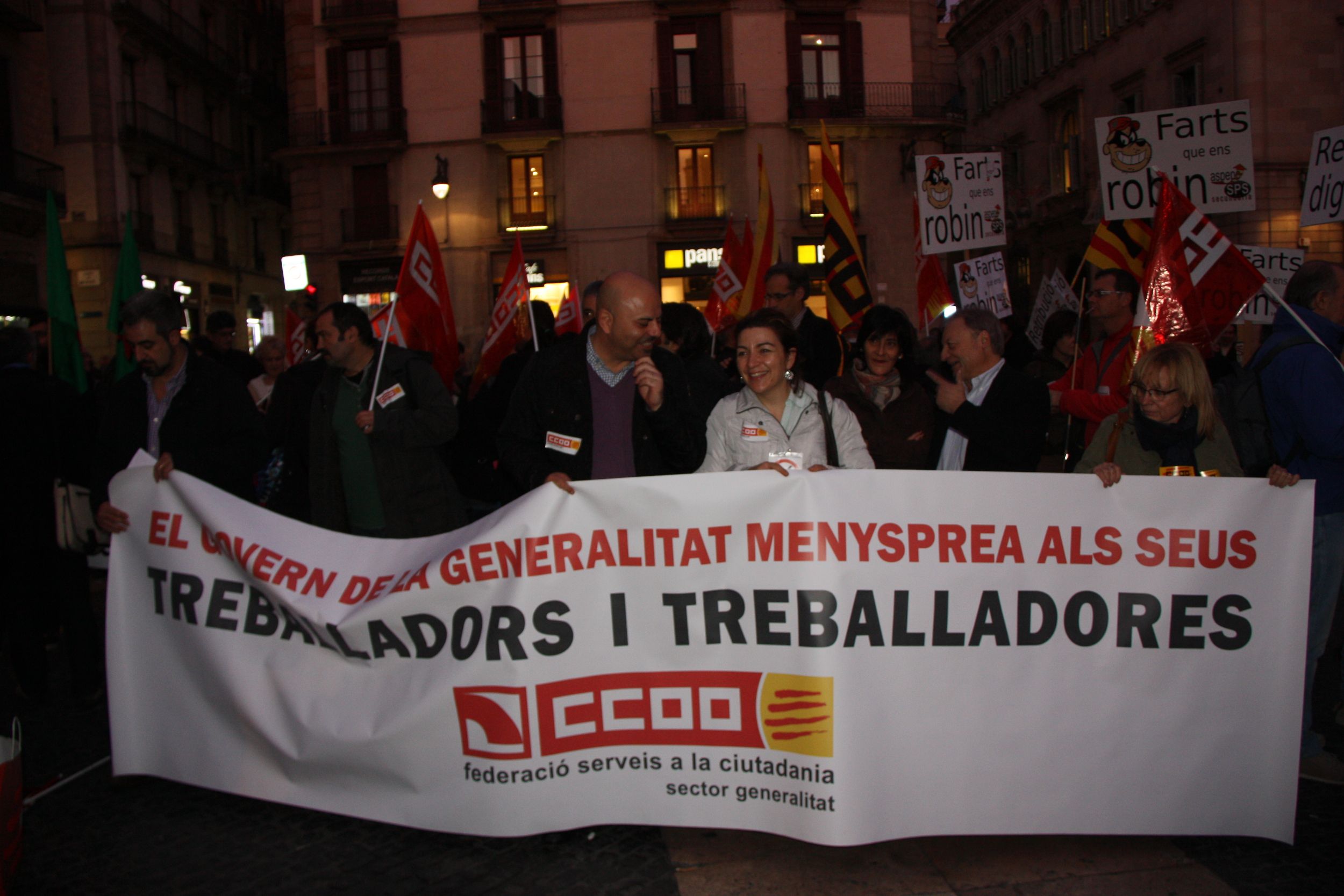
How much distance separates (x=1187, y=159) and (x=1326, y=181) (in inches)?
45.0

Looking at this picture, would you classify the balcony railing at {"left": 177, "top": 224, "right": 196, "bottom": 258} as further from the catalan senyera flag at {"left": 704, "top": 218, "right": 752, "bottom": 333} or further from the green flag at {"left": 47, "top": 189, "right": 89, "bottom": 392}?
the green flag at {"left": 47, "top": 189, "right": 89, "bottom": 392}

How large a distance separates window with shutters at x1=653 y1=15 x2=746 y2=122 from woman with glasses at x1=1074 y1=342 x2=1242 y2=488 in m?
24.9

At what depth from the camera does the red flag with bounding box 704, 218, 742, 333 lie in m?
11.5

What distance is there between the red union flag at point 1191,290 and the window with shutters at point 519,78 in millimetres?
24842

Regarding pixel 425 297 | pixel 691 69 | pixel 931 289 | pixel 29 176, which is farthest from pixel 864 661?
pixel 29 176

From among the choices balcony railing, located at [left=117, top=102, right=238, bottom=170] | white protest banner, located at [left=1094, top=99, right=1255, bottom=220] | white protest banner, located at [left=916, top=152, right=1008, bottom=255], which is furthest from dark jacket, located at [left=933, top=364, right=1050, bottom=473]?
balcony railing, located at [left=117, top=102, right=238, bottom=170]

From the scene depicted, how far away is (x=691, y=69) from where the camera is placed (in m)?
28.0

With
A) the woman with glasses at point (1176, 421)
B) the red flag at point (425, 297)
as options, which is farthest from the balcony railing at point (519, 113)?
the woman with glasses at point (1176, 421)

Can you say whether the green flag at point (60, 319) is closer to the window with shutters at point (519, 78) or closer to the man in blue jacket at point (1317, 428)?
the man in blue jacket at point (1317, 428)

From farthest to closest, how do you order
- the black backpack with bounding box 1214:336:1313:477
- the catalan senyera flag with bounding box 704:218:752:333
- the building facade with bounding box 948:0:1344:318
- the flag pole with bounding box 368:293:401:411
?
the building facade with bounding box 948:0:1344:318 → the catalan senyera flag with bounding box 704:218:752:333 → the flag pole with bounding box 368:293:401:411 → the black backpack with bounding box 1214:336:1313:477

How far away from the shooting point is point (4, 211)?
23547 millimetres

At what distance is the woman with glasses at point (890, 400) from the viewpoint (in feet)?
16.2

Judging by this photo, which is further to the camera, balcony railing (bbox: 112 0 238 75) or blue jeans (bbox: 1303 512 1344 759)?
balcony railing (bbox: 112 0 238 75)

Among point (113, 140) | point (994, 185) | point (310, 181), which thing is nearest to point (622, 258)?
point (310, 181)
